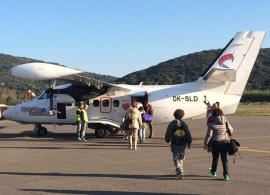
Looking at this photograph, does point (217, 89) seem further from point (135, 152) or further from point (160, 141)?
point (135, 152)

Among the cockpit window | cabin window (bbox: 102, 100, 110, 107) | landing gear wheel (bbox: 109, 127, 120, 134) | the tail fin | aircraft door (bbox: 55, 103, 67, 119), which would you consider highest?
the tail fin

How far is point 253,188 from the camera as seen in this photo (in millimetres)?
7707

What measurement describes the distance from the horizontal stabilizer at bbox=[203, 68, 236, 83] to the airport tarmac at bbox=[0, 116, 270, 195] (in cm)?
306

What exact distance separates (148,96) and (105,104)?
7.14ft

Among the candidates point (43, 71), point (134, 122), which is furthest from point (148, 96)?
point (43, 71)

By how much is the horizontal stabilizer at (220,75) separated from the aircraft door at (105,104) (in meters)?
4.78

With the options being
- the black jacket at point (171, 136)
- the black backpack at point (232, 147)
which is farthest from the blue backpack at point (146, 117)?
the black backpack at point (232, 147)

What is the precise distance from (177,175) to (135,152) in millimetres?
4582

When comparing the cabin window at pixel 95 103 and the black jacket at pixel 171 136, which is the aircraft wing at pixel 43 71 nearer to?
the cabin window at pixel 95 103

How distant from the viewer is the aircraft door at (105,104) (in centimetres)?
1848

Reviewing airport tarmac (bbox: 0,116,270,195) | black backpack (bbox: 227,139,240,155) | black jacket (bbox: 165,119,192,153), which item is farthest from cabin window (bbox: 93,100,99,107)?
black backpack (bbox: 227,139,240,155)

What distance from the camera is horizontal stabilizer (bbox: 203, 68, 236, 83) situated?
15.9 metres

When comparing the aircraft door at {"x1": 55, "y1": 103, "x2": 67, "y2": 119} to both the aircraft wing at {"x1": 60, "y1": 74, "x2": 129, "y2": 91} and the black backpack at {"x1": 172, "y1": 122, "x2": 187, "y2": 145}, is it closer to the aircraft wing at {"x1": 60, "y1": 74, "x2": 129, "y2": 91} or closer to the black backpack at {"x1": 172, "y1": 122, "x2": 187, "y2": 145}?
the aircraft wing at {"x1": 60, "y1": 74, "x2": 129, "y2": 91}

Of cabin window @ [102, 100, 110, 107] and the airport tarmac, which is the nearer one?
the airport tarmac
